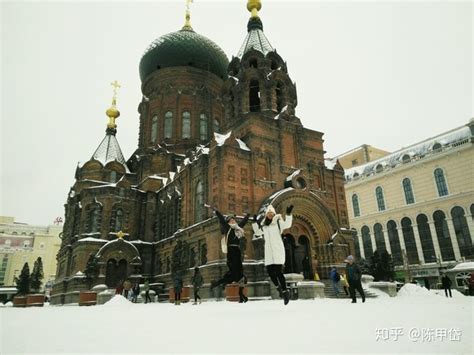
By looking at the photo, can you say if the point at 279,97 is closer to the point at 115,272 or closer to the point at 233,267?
the point at 115,272

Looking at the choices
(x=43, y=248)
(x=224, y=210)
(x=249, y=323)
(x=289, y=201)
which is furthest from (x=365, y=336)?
(x=43, y=248)

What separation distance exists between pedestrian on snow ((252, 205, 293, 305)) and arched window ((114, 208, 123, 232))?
919 inches

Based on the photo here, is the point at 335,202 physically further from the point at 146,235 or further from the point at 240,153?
the point at 146,235

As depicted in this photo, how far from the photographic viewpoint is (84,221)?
2775 centimetres

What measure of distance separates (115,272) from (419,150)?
35658mm

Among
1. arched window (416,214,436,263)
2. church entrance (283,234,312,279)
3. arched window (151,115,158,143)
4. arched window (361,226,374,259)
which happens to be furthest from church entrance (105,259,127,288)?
arched window (416,214,436,263)

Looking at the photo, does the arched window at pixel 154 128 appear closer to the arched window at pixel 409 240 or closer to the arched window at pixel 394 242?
the arched window at pixel 394 242

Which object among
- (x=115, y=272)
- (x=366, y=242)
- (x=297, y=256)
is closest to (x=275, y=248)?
(x=297, y=256)

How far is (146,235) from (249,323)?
25.4 m

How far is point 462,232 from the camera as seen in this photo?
33.0 metres

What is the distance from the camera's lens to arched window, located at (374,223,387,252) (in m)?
40.0

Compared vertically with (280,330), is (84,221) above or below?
above

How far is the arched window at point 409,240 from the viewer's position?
36.4m

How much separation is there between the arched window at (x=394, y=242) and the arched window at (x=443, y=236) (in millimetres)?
4396
